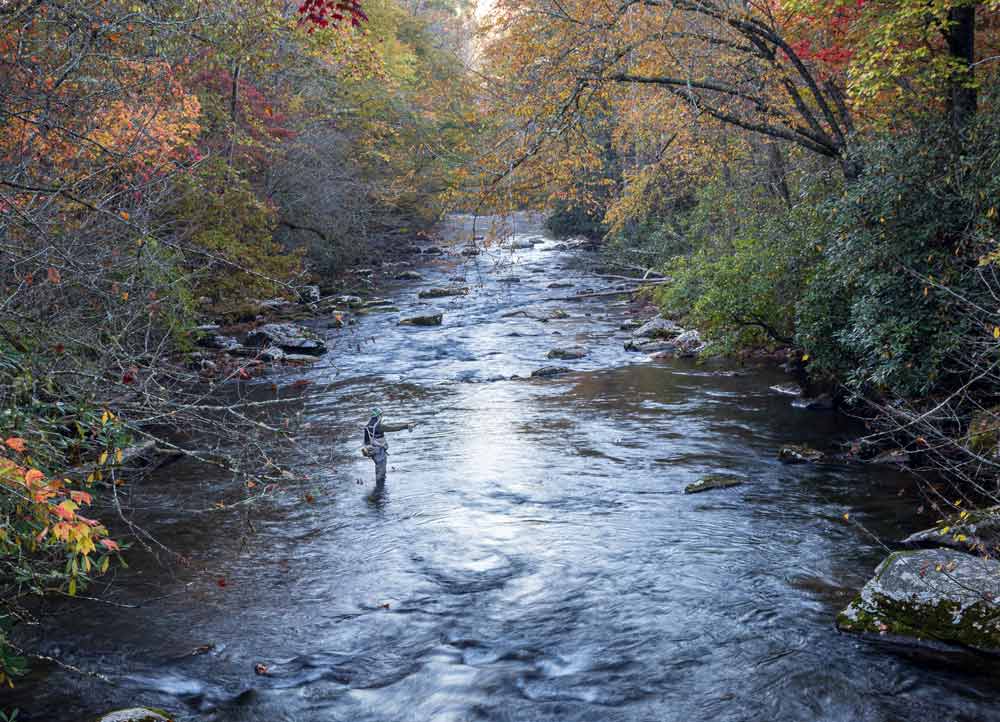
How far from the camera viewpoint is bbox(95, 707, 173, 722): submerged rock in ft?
18.4

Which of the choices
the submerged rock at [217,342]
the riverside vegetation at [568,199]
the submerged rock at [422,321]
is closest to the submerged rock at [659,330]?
the riverside vegetation at [568,199]

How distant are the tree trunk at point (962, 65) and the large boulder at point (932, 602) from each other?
5.93m

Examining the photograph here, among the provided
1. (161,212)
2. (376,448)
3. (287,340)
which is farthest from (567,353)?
(161,212)

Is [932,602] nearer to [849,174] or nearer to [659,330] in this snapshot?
[849,174]

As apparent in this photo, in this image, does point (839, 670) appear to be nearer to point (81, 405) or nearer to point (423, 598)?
point (423, 598)

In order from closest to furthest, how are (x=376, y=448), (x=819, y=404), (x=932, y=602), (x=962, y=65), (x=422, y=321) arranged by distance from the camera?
(x=932, y=602) → (x=962, y=65) → (x=376, y=448) → (x=819, y=404) → (x=422, y=321)

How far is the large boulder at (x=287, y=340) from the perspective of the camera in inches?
771

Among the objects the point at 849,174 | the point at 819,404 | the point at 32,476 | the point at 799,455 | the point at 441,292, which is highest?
the point at 849,174

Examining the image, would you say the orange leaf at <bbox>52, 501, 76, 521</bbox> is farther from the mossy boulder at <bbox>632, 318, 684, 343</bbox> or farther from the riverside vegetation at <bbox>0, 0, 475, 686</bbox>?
the mossy boulder at <bbox>632, 318, 684, 343</bbox>

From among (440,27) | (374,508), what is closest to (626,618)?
(374,508)

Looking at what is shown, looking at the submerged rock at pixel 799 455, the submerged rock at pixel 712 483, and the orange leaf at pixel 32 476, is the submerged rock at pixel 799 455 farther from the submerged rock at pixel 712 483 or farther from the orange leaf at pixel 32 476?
the orange leaf at pixel 32 476

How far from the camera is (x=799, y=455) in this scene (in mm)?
11609

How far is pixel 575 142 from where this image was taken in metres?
12.9

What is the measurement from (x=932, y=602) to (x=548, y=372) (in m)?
11.3
